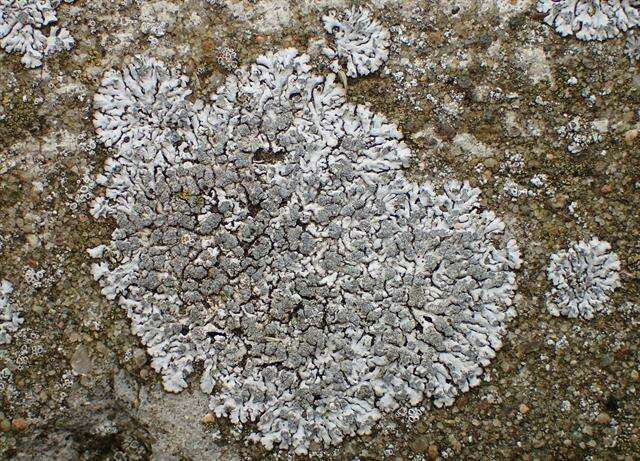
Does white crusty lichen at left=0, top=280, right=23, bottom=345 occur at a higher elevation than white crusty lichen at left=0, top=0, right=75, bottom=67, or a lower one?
lower

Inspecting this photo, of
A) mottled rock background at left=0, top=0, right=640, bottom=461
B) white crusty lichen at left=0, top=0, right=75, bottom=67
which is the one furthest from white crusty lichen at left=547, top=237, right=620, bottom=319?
white crusty lichen at left=0, top=0, right=75, bottom=67

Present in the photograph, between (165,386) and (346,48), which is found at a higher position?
(346,48)

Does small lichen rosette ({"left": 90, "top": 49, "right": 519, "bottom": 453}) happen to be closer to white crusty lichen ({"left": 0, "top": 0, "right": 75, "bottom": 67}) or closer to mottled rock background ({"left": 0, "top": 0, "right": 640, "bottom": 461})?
mottled rock background ({"left": 0, "top": 0, "right": 640, "bottom": 461})

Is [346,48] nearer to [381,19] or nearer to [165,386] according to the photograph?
[381,19]

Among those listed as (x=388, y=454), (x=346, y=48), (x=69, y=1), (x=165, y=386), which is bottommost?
(x=388, y=454)

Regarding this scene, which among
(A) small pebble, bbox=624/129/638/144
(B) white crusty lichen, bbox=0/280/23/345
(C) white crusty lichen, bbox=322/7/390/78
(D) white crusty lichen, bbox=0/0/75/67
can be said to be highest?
Answer: (D) white crusty lichen, bbox=0/0/75/67

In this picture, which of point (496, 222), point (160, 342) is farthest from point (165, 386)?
point (496, 222)

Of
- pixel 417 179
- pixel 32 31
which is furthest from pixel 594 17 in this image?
pixel 32 31
